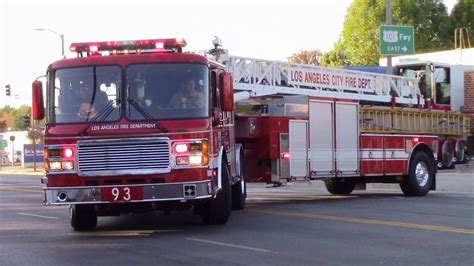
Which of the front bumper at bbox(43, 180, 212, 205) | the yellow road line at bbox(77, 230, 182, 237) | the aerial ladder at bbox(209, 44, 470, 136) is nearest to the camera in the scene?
the front bumper at bbox(43, 180, 212, 205)

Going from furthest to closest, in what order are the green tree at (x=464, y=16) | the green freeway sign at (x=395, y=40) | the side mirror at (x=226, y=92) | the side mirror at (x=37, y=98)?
the green tree at (x=464, y=16), the green freeway sign at (x=395, y=40), the side mirror at (x=226, y=92), the side mirror at (x=37, y=98)

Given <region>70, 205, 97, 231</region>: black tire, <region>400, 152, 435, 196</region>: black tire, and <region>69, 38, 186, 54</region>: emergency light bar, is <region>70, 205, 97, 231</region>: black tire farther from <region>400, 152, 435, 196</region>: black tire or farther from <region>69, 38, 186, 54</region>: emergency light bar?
<region>400, 152, 435, 196</region>: black tire

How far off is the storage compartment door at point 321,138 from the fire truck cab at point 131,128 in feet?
17.6

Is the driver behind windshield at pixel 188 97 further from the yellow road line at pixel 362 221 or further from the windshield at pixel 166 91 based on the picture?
the yellow road line at pixel 362 221

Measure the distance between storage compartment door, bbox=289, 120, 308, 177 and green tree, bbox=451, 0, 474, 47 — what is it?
139 feet

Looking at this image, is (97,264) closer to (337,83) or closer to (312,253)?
(312,253)

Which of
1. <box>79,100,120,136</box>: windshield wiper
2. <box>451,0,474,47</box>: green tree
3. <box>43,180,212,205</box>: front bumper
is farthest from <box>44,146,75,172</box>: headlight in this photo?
<box>451,0,474,47</box>: green tree

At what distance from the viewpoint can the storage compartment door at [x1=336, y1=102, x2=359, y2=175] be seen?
16297 millimetres

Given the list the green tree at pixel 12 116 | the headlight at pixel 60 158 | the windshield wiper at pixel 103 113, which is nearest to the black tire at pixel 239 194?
the windshield wiper at pixel 103 113

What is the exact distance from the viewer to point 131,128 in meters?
9.95

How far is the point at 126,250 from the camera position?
8984mm

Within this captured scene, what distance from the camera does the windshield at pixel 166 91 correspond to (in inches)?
398

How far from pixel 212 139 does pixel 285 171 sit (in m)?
5.00

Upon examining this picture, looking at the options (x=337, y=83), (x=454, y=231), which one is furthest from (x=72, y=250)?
(x=337, y=83)
